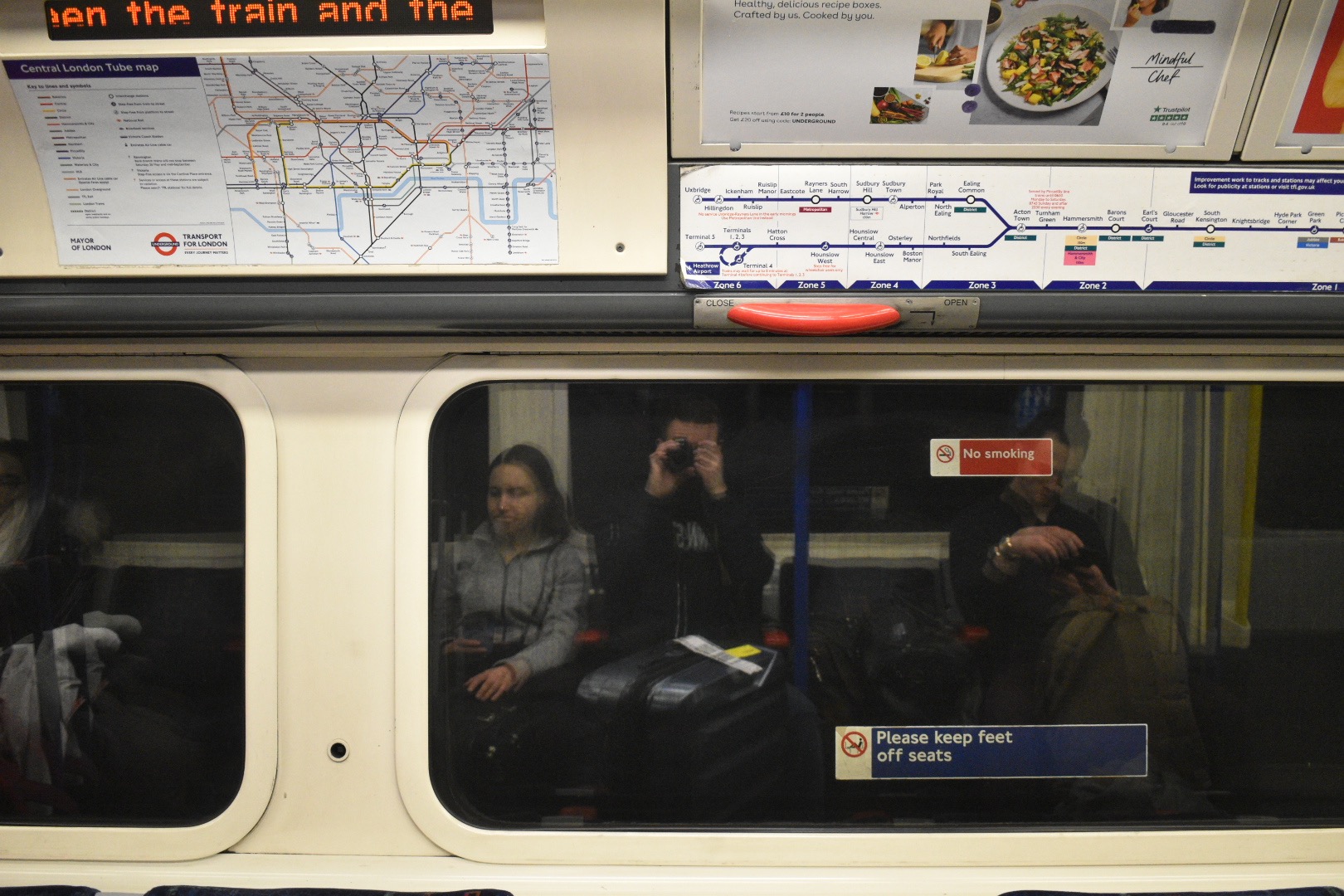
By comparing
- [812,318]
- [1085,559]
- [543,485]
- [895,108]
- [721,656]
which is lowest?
[721,656]

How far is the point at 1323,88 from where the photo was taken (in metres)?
1.50

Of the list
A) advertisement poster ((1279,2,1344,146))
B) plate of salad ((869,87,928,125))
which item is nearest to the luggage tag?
plate of salad ((869,87,928,125))

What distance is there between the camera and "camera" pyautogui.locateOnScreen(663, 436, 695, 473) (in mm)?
1801

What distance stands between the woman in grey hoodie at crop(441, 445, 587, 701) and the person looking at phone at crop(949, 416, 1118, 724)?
0.88m

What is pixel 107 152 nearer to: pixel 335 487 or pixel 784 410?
pixel 335 487

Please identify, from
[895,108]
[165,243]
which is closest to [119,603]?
[165,243]

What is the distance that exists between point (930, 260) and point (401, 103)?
3.46ft

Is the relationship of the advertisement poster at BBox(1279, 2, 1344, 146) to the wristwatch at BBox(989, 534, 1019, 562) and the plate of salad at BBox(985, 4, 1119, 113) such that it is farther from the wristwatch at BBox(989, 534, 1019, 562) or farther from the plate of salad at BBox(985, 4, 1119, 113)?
the wristwatch at BBox(989, 534, 1019, 562)

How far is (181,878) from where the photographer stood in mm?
1818

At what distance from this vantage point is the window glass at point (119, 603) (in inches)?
70.8

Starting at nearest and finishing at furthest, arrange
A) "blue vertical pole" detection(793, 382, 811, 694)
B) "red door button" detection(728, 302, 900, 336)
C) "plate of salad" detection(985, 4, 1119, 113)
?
"plate of salad" detection(985, 4, 1119, 113) < "red door button" detection(728, 302, 900, 336) < "blue vertical pole" detection(793, 382, 811, 694)

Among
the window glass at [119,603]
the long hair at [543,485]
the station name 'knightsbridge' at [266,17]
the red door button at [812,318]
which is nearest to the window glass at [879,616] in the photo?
the long hair at [543,485]

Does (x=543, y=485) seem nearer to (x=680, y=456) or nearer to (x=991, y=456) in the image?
(x=680, y=456)

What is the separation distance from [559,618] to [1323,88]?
1820mm
